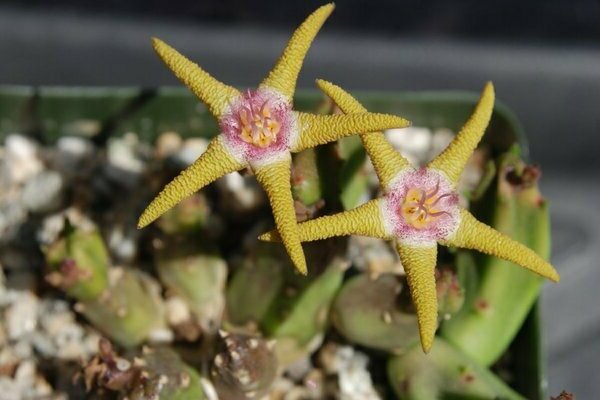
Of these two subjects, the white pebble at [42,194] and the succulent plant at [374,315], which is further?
the white pebble at [42,194]

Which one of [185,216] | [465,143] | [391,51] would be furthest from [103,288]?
[391,51]

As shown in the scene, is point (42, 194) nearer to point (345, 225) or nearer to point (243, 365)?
point (243, 365)

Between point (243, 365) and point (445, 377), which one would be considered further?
point (445, 377)

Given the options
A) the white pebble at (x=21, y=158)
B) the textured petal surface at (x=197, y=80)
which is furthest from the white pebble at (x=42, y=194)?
the textured petal surface at (x=197, y=80)

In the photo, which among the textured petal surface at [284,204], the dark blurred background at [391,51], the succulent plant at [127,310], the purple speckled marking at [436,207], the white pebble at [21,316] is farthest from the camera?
the dark blurred background at [391,51]

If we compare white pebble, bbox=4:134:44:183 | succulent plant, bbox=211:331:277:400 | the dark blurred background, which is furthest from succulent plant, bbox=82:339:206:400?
the dark blurred background

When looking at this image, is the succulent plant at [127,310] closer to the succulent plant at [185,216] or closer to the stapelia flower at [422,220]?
the succulent plant at [185,216]

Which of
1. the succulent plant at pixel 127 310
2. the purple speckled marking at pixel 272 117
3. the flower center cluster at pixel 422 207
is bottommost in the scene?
the succulent plant at pixel 127 310
